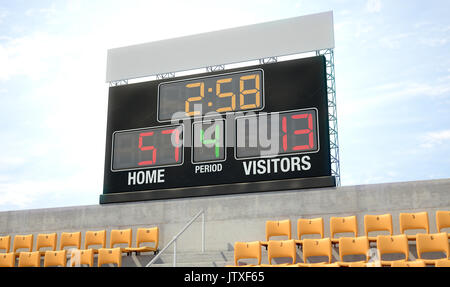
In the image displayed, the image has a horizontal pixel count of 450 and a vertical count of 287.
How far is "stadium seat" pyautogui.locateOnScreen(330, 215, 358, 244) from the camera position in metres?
10.0

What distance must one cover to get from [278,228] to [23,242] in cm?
519

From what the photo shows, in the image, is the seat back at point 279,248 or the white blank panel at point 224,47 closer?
the seat back at point 279,248

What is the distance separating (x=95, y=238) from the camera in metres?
11.5

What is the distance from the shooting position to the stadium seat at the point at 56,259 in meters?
10.6

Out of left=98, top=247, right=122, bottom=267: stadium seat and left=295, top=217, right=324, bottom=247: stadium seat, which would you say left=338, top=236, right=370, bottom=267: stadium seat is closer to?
left=295, top=217, right=324, bottom=247: stadium seat

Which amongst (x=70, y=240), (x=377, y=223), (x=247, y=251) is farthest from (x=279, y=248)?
(x=70, y=240)

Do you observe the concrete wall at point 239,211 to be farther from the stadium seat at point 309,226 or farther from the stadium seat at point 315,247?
the stadium seat at point 315,247

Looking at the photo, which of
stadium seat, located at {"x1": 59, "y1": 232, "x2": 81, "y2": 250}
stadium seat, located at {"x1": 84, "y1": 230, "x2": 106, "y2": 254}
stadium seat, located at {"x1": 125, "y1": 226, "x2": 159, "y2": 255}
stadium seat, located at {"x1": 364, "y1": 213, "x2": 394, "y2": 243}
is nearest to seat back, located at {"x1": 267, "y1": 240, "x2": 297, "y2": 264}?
stadium seat, located at {"x1": 364, "y1": 213, "x2": 394, "y2": 243}

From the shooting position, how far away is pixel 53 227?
42.3ft

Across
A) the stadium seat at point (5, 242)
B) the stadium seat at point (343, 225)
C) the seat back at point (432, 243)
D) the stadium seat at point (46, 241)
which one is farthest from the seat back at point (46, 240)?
the seat back at point (432, 243)

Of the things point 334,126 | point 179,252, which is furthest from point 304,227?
point 334,126

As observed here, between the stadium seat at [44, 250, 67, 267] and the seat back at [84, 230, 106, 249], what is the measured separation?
2.50ft

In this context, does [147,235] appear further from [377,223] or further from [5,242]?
[377,223]

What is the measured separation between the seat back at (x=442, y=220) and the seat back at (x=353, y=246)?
1.17 meters
